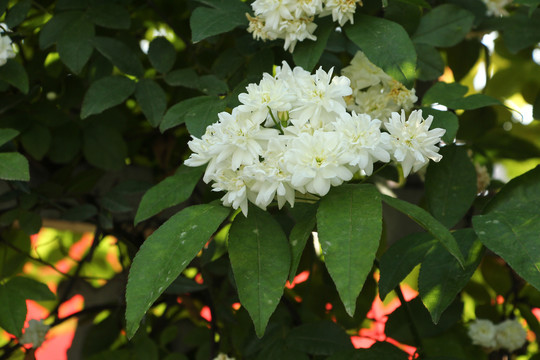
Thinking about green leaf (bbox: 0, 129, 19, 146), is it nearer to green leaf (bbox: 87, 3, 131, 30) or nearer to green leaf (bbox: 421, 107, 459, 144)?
green leaf (bbox: 87, 3, 131, 30)

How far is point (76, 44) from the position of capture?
1086 mm

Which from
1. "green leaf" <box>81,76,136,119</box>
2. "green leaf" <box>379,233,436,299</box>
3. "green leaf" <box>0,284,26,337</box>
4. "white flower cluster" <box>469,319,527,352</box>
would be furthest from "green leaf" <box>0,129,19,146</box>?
"white flower cluster" <box>469,319,527,352</box>

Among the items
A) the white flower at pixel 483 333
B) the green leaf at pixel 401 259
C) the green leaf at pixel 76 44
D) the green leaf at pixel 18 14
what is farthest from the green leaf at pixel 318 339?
the green leaf at pixel 18 14

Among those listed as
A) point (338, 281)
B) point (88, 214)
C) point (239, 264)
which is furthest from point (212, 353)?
point (338, 281)

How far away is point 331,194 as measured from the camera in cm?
68

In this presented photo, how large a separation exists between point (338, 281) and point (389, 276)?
279 millimetres

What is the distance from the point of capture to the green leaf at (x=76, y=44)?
3.52 ft

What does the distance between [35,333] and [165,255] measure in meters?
0.78

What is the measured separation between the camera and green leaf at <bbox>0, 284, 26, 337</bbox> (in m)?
1.08

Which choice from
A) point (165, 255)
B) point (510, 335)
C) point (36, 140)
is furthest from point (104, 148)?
point (510, 335)

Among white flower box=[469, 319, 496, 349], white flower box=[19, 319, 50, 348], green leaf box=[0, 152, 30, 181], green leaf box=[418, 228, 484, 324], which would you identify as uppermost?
green leaf box=[0, 152, 30, 181]

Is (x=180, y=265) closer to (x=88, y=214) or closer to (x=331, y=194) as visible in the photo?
(x=331, y=194)

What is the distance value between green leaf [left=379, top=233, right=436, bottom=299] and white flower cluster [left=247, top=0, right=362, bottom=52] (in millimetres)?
327

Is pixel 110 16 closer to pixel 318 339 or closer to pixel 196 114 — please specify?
pixel 196 114
